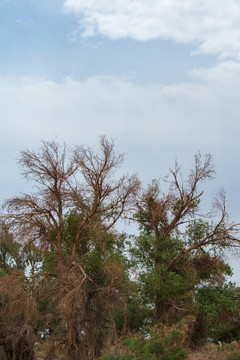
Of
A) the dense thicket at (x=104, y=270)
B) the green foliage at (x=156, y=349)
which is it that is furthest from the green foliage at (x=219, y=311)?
the green foliage at (x=156, y=349)

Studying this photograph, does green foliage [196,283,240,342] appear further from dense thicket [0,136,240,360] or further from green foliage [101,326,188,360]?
green foliage [101,326,188,360]

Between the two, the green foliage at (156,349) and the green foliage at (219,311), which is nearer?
the green foliage at (156,349)

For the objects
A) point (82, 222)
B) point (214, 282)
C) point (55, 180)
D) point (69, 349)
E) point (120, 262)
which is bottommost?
point (69, 349)

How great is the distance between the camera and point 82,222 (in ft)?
84.7

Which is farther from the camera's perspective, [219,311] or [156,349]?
[219,311]

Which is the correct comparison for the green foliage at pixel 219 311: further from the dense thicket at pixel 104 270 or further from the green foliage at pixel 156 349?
the green foliage at pixel 156 349

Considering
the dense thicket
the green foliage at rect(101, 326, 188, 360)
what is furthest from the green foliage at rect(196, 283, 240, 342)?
the green foliage at rect(101, 326, 188, 360)

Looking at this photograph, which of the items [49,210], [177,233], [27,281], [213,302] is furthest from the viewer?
[177,233]

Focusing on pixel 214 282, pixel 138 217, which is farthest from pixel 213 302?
pixel 138 217

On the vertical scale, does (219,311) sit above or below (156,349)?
above

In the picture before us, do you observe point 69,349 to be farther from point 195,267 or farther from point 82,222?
point 195,267

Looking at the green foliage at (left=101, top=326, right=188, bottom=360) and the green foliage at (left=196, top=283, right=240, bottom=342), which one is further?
the green foliage at (left=196, top=283, right=240, bottom=342)

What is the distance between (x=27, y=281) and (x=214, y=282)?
12872mm

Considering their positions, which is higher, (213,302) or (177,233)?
(177,233)
